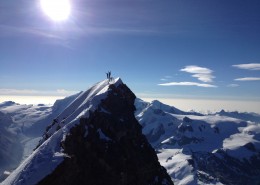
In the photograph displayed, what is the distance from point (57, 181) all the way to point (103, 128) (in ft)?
90.6

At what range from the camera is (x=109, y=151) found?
10088cm

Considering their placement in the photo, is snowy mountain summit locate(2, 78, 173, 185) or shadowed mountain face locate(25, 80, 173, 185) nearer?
snowy mountain summit locate(2, 78, 173, 185)

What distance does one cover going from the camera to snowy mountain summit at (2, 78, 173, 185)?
3173 inches

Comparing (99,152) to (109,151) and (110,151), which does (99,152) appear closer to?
(109,151)

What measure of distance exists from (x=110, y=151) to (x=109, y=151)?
0.51 meters

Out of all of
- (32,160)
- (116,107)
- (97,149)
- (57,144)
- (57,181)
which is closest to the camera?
(57,181)

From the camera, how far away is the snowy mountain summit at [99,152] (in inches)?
3173

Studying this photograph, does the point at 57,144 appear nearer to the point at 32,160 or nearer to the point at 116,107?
the point at 32,160

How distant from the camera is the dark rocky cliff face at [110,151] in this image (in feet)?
283

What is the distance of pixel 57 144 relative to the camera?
89.3m

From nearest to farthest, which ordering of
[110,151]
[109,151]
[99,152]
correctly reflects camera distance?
[99,152] < [109,151] < [110,151]

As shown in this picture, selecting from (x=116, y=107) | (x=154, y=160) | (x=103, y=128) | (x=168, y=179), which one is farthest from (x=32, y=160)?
(x=168, y=179)

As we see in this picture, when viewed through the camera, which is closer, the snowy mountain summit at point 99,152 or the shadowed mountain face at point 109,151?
the snowy mountain summit at point 99,152

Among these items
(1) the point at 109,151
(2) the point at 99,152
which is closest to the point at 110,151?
(1) the point at 109,151
